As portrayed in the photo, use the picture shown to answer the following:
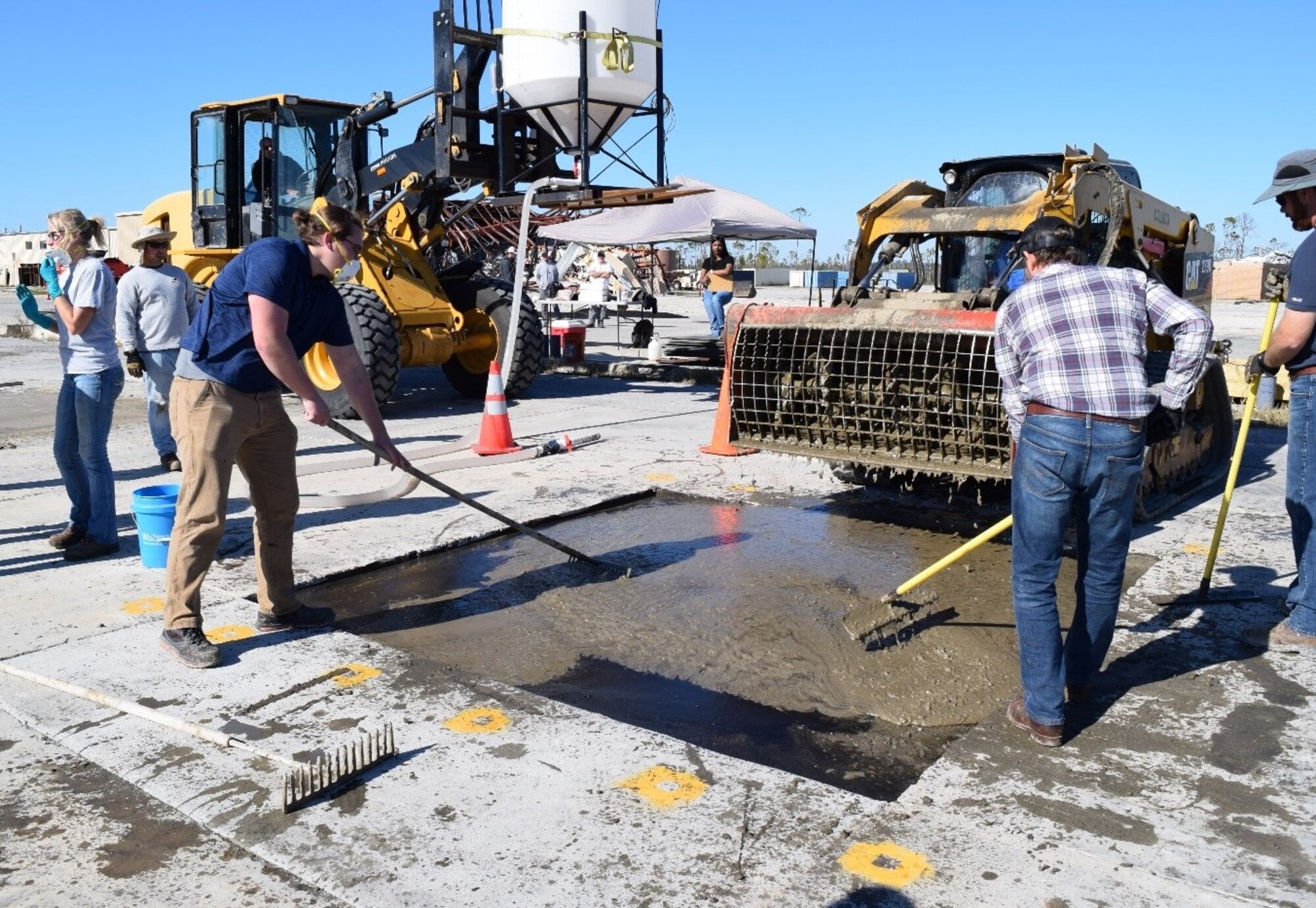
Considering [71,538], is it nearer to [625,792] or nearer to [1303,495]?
[625,792]

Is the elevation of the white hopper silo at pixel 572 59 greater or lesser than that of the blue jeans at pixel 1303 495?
greater

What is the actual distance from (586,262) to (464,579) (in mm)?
29135

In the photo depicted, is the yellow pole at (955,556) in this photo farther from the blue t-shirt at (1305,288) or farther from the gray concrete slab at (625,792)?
the blue t-shirt at (1305,288)

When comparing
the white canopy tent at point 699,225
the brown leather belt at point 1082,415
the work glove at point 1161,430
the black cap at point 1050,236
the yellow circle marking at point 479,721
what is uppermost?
the white canopy tent at point 699,225

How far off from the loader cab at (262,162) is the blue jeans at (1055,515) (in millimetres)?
8961

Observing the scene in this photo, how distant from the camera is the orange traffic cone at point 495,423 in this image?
808 cm

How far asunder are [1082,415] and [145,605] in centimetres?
372

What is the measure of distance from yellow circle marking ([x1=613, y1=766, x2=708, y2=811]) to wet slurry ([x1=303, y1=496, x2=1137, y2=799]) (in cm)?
41

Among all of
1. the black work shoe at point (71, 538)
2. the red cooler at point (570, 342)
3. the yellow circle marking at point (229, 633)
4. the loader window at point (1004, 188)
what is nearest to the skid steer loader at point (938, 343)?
the loader window at point (1004, 188)

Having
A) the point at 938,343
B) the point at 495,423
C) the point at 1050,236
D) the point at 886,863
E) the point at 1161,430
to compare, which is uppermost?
the point at 1050,236

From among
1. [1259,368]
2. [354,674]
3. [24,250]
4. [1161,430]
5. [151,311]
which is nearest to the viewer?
[354,674]

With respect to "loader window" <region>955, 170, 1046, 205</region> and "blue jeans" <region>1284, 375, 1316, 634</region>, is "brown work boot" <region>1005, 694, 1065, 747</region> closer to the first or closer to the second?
"blue jeans" <region>1284, 375, 1316, 634</region>

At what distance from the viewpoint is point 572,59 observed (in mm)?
8758

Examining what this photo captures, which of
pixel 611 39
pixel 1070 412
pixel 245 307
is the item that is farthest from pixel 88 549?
pixel 611 39
